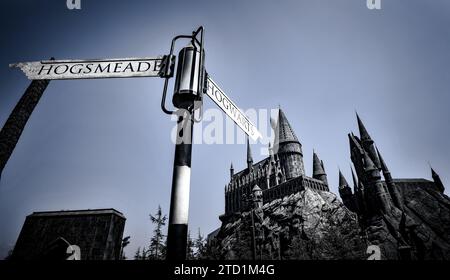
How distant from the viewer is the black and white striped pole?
178 centimetres

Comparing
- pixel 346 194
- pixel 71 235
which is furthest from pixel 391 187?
pixel 71 235

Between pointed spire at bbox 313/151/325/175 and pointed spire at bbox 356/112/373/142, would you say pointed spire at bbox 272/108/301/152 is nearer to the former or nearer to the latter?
pointed spire at bbox 313/151/325/175

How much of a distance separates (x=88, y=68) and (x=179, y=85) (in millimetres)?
1453

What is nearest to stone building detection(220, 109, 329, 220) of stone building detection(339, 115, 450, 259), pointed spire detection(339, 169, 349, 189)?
pointed spire detection(339, 169, 349, 189)

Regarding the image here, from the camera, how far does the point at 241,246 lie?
45594mm

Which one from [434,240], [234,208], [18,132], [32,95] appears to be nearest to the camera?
[18,132]

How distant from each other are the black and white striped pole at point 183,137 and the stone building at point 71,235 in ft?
6.96

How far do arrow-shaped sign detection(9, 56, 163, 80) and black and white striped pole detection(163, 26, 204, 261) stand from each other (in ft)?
1.75

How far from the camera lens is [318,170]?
239 ft

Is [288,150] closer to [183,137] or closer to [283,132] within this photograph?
[283,132]
